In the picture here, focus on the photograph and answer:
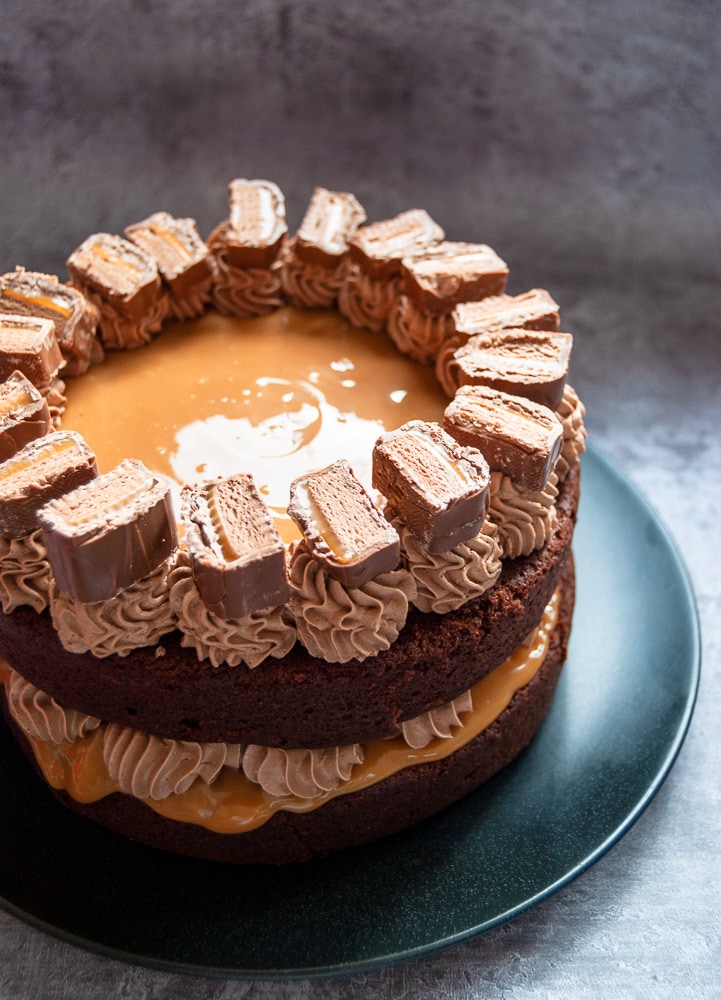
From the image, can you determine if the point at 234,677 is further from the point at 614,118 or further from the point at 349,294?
the point at 614,118

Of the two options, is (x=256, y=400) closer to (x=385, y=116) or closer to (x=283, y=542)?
(x=283, y=542)

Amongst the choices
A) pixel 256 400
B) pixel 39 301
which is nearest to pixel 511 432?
pixel 256 400

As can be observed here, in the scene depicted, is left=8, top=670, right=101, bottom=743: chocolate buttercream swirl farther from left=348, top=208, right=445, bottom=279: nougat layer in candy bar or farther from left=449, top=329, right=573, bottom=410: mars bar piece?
left=348, top=208, right=445, bottom=279: nougat layer in candy bar

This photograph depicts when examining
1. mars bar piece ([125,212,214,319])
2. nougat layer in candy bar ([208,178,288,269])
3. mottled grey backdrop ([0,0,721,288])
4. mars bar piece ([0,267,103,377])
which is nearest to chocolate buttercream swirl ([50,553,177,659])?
mars bar piece ([0,267,103,377])

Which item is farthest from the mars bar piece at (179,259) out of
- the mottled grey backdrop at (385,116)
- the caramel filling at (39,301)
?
the mottled grey backdrop at (385,116)

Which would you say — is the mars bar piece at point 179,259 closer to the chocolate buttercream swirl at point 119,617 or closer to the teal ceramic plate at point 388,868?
the chocolate buttercream swirl at point 119,617

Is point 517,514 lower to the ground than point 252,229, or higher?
lower
